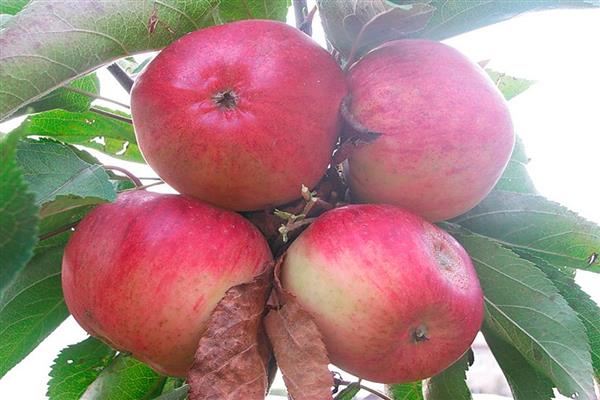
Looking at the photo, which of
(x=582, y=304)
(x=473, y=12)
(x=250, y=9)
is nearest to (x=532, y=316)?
(x=582, y=304)

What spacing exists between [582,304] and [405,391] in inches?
12.4

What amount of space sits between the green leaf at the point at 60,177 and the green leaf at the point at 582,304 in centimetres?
51

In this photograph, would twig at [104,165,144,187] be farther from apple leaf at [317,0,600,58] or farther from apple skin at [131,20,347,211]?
apple leaf at [317,0,600,58]

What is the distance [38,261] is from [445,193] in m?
0.46

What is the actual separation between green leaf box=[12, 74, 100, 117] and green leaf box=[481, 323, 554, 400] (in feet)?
1.86

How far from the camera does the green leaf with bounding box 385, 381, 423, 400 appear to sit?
1026mm

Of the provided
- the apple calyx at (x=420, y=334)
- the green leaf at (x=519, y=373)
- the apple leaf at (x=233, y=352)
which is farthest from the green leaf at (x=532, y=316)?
the apple leaf at (x=233, y=352)

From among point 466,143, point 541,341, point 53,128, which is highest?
point 466,143

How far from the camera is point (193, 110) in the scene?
26.1 inches

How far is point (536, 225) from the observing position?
0.84m

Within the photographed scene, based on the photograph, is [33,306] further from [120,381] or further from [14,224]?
[14,224]

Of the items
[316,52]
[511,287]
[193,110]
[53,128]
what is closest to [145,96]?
[193,110]

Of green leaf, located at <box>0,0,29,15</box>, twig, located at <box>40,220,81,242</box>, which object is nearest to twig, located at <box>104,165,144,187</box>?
twig, located at <box>40,220,81,242</box>

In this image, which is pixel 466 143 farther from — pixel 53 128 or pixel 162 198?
pixel 53 128
